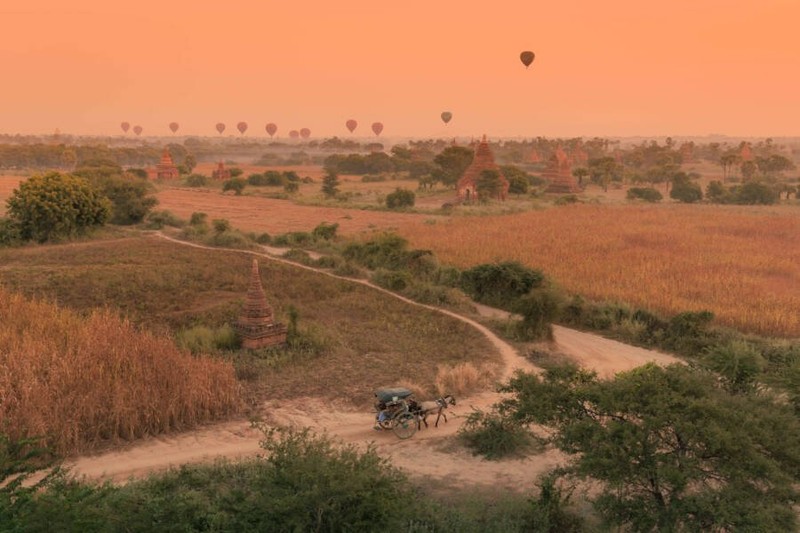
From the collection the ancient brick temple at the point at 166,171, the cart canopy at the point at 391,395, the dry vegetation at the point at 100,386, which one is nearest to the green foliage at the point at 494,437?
the cart canopy at the point at 391,395

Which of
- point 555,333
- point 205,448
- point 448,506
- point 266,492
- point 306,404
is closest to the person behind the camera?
point 266,492

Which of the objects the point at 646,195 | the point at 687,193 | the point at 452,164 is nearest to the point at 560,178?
the point at 646,195

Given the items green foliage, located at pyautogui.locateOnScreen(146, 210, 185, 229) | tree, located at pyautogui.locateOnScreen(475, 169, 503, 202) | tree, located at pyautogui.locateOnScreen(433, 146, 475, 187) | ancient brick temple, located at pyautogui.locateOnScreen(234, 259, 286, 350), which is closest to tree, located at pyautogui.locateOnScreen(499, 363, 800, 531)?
ancient brick temple, located at pyautogui.locateOnScreen(234, 259, 286, 350)

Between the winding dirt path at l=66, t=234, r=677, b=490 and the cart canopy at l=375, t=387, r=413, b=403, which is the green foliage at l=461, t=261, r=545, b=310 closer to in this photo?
the winding dirt path at l=66, t=234, r=677, b=490

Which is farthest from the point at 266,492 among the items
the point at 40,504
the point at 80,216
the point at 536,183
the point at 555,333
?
the point at 536,183

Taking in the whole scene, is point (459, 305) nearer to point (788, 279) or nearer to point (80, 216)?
point (788, 279)
